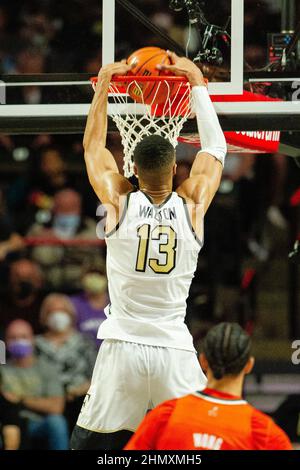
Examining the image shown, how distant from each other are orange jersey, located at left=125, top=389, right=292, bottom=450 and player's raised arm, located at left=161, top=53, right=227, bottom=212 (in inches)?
44.9

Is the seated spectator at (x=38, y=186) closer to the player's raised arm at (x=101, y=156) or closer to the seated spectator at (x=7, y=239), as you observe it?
the seated spectator at (x=7, y=239)

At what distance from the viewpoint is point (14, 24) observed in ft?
32.3

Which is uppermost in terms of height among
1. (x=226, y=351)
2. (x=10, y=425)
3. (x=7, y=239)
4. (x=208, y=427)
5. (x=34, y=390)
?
(x=226, y=351)

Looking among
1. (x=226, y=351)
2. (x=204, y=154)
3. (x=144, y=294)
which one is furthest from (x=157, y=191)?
(x=226, y=351)

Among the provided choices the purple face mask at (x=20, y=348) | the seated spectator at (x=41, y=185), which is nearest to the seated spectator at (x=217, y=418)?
the purple face mask at (x=20, y=348)

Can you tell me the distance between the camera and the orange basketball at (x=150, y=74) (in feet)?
16.1

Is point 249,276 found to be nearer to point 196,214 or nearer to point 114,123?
point 114,123

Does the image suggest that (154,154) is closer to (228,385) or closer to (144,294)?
(144,294)

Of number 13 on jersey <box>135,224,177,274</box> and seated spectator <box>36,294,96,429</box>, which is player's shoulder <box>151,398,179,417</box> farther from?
seated spectator <box>36,294,96,429</box>

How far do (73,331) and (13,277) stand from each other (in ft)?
3.49

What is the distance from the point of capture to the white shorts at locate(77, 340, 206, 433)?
443cm

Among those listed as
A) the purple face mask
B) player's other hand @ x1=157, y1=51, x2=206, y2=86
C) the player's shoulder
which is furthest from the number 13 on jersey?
the purple face mask

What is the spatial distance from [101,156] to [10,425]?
124 inches

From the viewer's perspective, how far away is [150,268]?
175 inches
